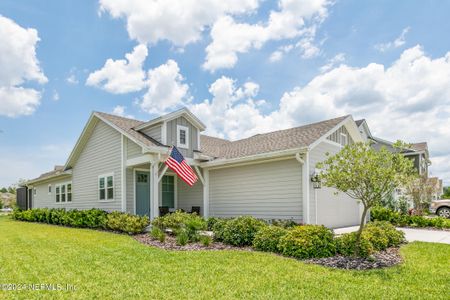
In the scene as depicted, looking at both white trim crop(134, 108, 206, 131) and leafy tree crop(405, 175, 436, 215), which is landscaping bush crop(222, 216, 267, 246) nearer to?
white trim crop(134, 108, 206, 131)

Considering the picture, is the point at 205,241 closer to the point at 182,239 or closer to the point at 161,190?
the point at 182,239

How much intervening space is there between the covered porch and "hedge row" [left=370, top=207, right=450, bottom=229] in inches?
341

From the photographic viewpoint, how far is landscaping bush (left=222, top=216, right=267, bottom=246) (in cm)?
838

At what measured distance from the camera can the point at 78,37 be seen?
1267cm

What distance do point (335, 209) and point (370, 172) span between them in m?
6.93

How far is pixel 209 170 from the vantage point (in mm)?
14062

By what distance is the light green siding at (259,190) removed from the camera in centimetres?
1102

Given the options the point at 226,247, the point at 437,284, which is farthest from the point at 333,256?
the point at 226,247

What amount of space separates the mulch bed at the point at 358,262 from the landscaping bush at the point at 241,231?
2.10 m

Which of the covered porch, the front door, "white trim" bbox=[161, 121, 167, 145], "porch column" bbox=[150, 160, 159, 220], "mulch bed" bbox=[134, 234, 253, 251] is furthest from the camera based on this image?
the front door

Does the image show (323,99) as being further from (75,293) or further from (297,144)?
(75,293)

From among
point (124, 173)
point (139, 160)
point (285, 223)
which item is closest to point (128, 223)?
point (139, 160)

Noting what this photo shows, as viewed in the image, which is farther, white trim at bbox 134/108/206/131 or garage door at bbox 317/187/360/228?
white trim at bbox 134/108/206/131

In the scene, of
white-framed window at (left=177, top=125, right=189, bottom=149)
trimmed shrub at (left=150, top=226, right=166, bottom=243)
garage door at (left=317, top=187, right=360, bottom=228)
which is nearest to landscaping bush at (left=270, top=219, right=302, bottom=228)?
garage door at (left=317, top=187, right=360, bottom=228)
